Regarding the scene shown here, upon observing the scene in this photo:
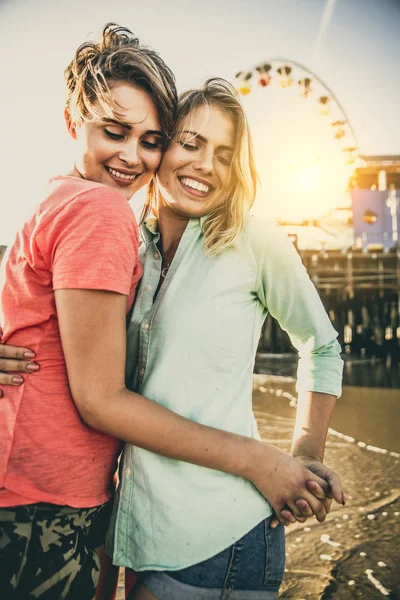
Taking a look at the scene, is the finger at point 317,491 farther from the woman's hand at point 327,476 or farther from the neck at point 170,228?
the neck at point 170,228

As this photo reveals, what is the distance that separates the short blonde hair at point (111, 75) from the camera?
156cm

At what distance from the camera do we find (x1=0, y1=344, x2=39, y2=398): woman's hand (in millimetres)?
1248

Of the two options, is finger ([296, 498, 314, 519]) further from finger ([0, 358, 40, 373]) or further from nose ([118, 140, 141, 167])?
nose ([118, 140, 141, 167])

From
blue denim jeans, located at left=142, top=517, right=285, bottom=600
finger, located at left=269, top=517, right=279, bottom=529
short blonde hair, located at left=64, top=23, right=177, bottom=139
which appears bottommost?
blue denim jeans, located at left=142, top=517, right=285, bottom=600

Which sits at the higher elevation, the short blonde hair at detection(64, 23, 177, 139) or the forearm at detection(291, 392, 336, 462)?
the short blonde hair at detection(64, 23, 177, 139)

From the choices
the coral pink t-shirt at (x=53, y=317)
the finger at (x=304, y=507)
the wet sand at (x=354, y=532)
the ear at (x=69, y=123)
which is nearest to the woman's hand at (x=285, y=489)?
the finger at (x=304, y=507)

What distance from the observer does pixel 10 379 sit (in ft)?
4.14

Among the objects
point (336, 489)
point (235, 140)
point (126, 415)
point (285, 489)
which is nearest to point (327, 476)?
point (336, 489)

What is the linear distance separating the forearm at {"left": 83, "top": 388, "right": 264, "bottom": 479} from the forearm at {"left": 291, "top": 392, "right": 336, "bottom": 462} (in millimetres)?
302

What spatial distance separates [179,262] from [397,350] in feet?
47.9

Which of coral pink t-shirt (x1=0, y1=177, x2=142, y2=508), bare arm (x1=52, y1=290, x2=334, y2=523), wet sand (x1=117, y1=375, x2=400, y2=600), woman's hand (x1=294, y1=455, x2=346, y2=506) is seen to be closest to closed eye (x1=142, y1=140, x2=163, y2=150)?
coral pink t-shirt (x1=0, y1=177, x2=142, y2=508)

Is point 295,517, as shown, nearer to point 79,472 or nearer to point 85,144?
point 79,472

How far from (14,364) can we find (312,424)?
0.99 m

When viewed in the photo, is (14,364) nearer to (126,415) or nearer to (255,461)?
(126,415)
